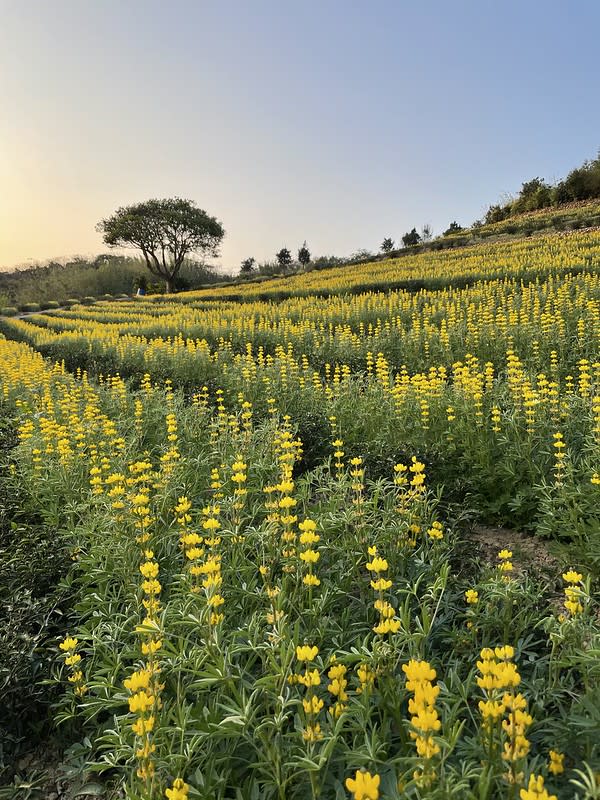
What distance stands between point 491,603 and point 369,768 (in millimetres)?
947

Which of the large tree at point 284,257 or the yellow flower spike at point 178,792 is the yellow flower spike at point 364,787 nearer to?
the yellow flower spike at point 178,792

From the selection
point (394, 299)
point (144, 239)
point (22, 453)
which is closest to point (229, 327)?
point (394, 299)

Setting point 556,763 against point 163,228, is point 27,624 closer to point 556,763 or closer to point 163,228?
point 556,763

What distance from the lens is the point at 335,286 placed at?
61.1 ft

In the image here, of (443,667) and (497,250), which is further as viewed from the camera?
(497,250)

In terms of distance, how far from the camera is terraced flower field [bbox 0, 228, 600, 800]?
54.3 inches

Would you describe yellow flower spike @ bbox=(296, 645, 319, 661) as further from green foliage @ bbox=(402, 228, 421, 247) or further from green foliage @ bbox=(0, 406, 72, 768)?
green foliage @ bbox=(402, 228, 421, 247)

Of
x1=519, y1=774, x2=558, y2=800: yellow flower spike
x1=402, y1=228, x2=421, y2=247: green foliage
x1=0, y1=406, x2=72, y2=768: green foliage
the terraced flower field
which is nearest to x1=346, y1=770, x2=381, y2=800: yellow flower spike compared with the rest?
the terraced flower field

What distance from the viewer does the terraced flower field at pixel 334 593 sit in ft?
4.52

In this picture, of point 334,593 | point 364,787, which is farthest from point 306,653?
point 334,593

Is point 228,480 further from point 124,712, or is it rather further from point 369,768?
point 369,768

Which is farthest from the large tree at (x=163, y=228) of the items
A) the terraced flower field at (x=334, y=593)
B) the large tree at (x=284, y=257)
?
the terraced flower field at (x=334, y=593)

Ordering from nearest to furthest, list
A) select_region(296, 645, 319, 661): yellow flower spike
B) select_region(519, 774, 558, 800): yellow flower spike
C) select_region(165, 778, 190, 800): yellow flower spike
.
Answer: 1. select_region(519, 774, 558, 800): yellow flower spike
2. select_region(165, 778, 190, 800): yellow flower spike
3. select_region(296, 645, 319, 661): yellow flower spike

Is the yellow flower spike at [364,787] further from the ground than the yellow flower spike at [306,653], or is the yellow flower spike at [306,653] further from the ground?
the yellow flower spike at [364,787]
